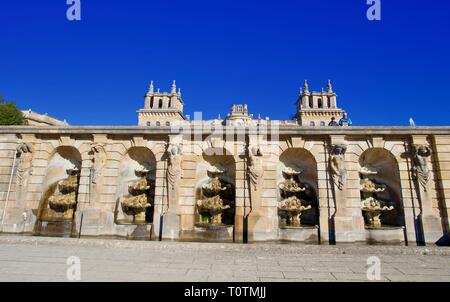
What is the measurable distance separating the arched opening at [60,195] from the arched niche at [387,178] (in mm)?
14122

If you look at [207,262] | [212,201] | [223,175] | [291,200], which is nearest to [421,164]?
[291,200]

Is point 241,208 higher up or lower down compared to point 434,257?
higher up

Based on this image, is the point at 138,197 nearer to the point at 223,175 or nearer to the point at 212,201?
the point at 212,201

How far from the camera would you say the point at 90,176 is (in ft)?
41.5

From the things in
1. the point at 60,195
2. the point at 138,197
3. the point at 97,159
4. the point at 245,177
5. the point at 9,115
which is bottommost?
the point at 138,197

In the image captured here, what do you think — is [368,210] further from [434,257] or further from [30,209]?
[30,209]

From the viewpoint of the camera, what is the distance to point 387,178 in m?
12.8

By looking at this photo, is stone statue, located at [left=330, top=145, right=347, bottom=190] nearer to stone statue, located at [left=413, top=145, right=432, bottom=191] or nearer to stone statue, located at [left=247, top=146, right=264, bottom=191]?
stone statue, located at [left=413, top=145, right=432, bottom=191]

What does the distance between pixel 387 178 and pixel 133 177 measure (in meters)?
12.4
